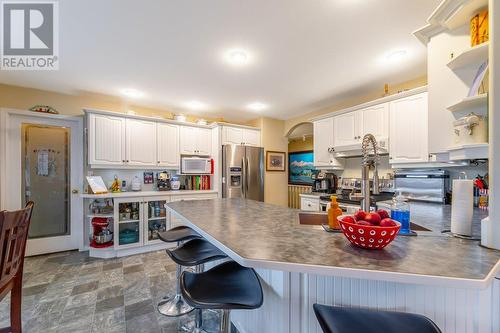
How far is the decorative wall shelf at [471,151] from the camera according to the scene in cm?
117

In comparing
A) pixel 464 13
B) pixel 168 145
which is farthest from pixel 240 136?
pixel 464 13

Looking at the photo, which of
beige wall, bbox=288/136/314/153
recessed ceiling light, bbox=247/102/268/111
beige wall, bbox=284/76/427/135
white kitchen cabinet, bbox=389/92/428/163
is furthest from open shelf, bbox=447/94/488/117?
beige wall, bbox=288/136/314/153

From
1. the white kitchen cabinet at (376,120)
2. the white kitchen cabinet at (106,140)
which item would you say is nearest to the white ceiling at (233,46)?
the white kitchen cabinet at (376,120)

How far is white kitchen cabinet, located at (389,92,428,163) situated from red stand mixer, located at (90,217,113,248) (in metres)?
4.20

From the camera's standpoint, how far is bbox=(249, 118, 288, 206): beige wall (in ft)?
15.5

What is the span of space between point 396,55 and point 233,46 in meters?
1.75

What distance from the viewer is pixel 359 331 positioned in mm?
749

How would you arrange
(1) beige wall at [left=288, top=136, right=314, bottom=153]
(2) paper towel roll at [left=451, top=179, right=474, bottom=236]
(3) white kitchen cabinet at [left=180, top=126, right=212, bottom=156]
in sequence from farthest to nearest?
(1) beige wall at [left=288, top=136, right=314, bottom=153]
(3) white kitchen cabinet at [left=180, top=126, right=212, bottom=156]
(2) paper towel roll at [left=451, top=179, right=474, bottom=236]

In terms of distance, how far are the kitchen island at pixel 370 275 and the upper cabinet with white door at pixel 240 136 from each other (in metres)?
3.20

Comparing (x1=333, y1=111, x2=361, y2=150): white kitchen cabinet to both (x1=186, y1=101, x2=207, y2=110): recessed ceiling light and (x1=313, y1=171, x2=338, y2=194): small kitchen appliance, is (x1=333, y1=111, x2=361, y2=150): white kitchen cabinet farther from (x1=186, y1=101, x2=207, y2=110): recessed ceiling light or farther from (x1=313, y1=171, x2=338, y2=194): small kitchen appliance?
(x1=186, y1=101, x2=207, y2=110): recessed ceiling light

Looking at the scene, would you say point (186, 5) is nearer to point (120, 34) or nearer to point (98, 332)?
point (120, 34)

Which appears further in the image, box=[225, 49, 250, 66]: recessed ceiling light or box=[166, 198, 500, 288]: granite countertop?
box=[225, 49, 250, 66]: recessed ceiling light

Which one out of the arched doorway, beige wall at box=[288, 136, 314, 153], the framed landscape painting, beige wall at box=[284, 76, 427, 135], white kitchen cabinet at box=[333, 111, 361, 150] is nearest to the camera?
beige wall at box=[284, 76, 427, 135]

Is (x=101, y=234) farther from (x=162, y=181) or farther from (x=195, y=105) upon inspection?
(x=195, y=105)
